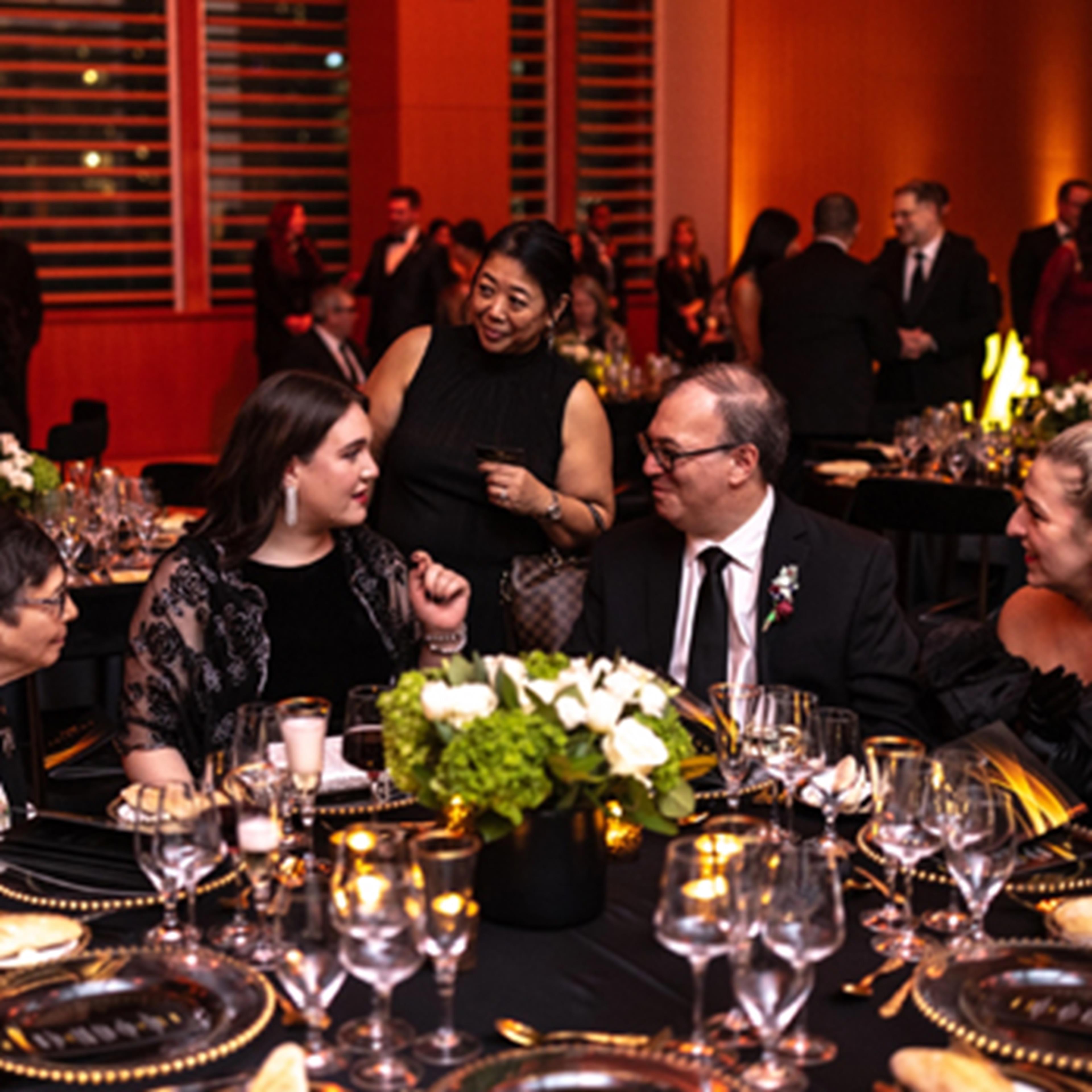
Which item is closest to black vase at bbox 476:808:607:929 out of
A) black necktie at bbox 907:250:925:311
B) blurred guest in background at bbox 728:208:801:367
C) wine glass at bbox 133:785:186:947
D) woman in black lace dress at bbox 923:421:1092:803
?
wine glass at bbox 133:785:186:947

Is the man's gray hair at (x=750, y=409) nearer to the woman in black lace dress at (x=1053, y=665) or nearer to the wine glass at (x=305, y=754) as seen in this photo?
the woman in black lace dress at (x=1053, y=665)

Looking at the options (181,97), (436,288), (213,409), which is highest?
(181,97)

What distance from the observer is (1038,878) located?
244 centimetres

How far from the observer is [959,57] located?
1581 centimetres

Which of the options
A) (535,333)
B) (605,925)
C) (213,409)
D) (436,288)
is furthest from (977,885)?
(213,409)

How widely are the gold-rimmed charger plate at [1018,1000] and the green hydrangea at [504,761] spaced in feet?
1.65

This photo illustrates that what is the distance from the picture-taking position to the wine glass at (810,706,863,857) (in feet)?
8.16

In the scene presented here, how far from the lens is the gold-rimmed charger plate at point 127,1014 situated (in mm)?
1891

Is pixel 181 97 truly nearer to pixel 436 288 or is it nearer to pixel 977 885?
pixel 436 288

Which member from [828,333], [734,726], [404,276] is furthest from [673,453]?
[404,276]

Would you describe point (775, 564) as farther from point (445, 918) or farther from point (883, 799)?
point (445, 918)

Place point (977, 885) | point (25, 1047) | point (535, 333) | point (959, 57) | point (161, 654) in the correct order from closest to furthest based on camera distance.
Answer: point (25, 1047)
point (977, 885)
point (161, 654)
point (535, 333)
point (959, 57)

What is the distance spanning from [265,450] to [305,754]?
109 centimetres

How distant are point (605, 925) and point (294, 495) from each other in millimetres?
1381
